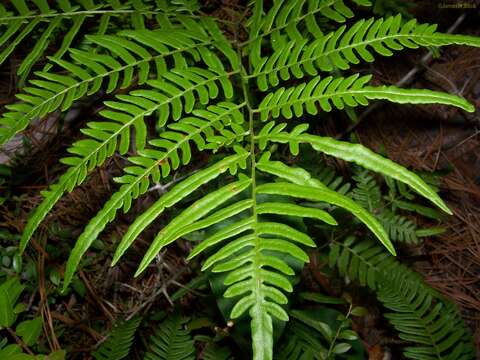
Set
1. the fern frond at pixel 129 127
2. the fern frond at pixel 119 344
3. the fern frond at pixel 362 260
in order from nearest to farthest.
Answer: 1. the fern frond at pixel 129 127
2. the fern frond at pixel 119 344
3. the fern frond at pixel 362 260

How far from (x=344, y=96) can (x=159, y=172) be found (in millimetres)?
476

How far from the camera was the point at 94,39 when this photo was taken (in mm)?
1187

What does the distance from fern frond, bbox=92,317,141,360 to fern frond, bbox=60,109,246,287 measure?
93cm

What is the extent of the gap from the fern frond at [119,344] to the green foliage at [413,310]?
91 cm

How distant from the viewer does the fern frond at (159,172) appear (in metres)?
0.93

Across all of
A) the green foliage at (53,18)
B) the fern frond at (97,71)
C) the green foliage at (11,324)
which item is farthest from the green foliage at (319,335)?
the green foliage at (53,18)

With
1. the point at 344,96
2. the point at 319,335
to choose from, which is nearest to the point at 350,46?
the point at 344,96

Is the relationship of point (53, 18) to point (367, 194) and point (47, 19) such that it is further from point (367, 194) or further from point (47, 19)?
point (367, 194)

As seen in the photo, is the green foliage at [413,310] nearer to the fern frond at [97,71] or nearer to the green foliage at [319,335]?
the green foliage at [319,335]

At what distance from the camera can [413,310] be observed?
181 cm

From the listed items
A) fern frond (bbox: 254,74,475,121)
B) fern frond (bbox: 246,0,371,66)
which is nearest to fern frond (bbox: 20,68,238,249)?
fern frond (bbox: 254,74,475,121)

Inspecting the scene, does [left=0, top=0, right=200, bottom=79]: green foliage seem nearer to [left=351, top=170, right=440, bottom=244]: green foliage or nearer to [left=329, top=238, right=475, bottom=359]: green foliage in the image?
[left=351, top=170, right=440, bottom=244]: green foliage

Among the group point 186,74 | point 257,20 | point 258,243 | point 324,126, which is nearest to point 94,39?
point 186,74

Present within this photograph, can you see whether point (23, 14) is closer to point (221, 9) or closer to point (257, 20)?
point (257, 20)
